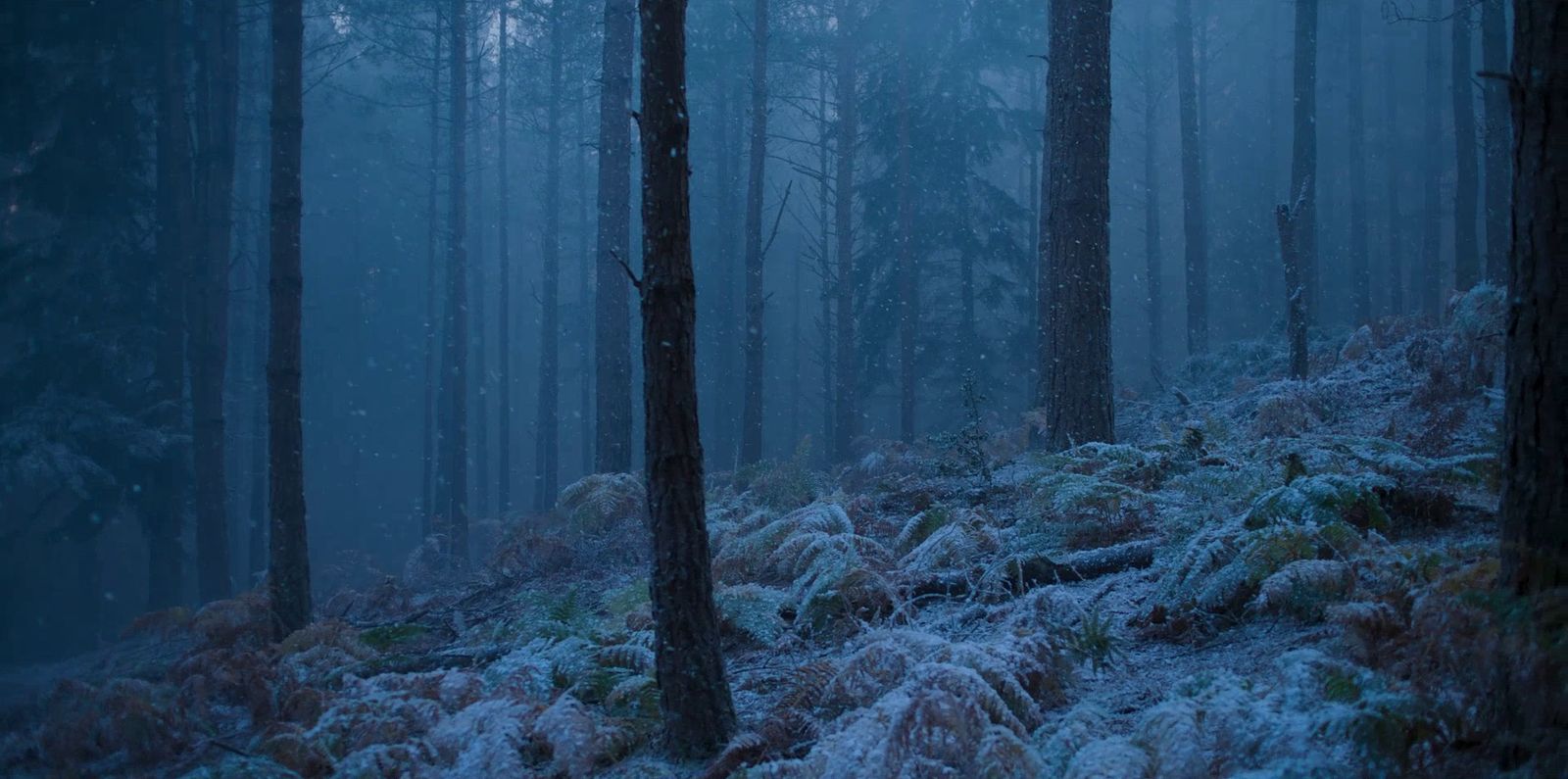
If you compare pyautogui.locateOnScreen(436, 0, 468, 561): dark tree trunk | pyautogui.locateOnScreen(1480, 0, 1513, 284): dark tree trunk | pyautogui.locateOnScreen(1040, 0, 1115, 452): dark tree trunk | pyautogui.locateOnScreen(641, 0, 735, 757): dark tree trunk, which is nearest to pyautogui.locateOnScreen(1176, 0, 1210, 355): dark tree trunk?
pyautogui.locateOnScreen(1480, 0, 1513, 284): dark tree trunk

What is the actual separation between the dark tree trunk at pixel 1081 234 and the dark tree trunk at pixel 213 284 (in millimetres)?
15559

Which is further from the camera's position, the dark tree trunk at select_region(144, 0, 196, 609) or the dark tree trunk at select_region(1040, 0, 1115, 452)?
the dark tree trunk at select_region(144, 0, 196, 609)

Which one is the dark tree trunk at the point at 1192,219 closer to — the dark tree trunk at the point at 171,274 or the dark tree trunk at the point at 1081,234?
the dark tree trunk at the point at 1081,234

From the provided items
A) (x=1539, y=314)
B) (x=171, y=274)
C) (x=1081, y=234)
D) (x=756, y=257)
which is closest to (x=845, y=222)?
(x=756, y=257)

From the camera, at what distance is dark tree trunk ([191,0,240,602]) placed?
1711 centimetres

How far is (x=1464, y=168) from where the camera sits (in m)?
17.7

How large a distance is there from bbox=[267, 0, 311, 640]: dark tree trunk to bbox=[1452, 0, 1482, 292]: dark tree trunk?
17.4m

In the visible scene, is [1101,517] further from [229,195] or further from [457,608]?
[229,195]

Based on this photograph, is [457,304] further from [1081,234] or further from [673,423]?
[673,423]

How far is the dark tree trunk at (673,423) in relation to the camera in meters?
3.74

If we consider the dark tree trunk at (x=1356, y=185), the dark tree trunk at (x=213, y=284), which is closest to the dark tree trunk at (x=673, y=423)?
the dark tree trunk at (x=213, y=284)

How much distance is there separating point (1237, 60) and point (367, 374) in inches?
1810

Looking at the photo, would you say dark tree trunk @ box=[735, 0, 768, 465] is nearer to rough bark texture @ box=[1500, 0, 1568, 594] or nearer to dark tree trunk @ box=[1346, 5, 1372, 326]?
rough bark texture @ box=[1500, 0, 1568, 594]

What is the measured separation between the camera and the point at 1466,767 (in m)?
2.50
